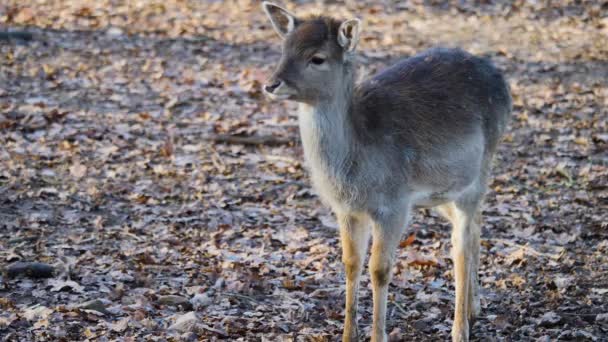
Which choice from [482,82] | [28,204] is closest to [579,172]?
[482,82]

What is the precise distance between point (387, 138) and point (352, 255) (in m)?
0.85

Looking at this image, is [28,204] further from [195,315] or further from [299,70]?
[299,70]

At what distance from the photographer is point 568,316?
675 cm

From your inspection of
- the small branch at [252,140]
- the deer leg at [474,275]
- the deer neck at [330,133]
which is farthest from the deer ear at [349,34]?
the small branch at [252,140]

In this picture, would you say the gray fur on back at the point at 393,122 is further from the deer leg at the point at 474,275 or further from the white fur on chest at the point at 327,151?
the deer leg at the point at 474,275

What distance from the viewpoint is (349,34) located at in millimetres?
5887

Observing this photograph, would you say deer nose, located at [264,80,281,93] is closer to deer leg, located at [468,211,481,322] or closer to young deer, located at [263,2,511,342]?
young deer, located at [263,2,511,342]

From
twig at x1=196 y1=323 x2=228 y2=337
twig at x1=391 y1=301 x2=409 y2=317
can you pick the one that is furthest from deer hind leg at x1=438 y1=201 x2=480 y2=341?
twig at x1=196 y1=323 x2=228 y2=337

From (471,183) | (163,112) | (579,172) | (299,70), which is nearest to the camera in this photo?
(299,70)

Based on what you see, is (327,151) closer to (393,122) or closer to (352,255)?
(393,122)

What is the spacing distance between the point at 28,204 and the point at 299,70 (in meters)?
4.00

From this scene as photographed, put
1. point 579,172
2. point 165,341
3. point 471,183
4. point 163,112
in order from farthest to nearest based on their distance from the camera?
point 163,112 < point 579,172 < point 471,183 < point 165,341

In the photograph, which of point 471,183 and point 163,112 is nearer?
point 471,183

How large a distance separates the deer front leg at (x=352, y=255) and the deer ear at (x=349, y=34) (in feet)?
3.80
